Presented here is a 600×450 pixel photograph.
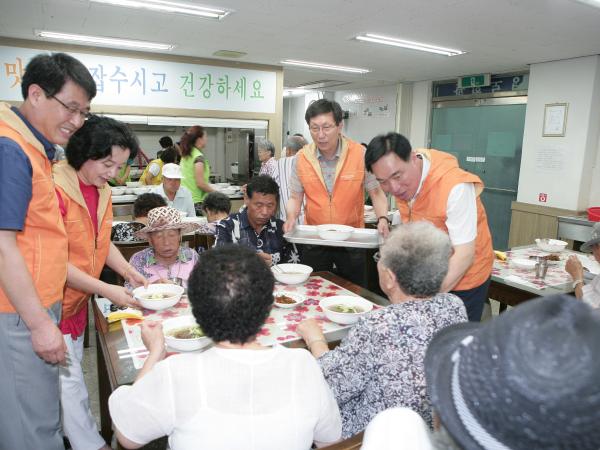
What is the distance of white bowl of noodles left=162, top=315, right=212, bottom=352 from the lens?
143 cm

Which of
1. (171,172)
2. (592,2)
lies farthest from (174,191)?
(592,2)

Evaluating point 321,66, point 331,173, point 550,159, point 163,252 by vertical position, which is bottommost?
point 163,252

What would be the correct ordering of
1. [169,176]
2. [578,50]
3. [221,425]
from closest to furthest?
[221,425] → [169,176] → [578,50]

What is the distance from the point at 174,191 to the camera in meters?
4.30

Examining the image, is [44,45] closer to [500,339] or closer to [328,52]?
[328,52]

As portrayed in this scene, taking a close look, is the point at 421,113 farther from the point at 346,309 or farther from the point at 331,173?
the point at 346,309

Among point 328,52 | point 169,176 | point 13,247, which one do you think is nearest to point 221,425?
point 13,247

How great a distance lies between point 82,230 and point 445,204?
5.07ft

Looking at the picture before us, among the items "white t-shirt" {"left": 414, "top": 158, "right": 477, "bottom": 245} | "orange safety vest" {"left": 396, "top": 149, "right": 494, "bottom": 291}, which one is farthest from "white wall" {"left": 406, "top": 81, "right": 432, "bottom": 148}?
"white t-shirt" {"left": 414, "top": 158, "right": 477, "bottom": 245}

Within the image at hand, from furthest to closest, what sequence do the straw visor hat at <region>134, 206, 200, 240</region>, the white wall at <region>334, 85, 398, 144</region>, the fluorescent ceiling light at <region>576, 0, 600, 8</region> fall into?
the white wall at <region>334, 85, 398, 144</region>, the fluorescent ceiling light at <region>576, 0, 600, 8</region>, the straw visor hat at <region>134, 206, 200, 240</region>

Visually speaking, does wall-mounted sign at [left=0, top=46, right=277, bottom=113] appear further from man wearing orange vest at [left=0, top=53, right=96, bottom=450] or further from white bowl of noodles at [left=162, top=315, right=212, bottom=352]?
white bowl of noodles at [left=162, top=315, right=212, bottom=352]

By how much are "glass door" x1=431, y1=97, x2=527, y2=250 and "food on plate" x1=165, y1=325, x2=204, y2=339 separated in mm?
6316

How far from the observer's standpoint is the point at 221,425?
0.90m

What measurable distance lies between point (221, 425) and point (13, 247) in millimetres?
875
